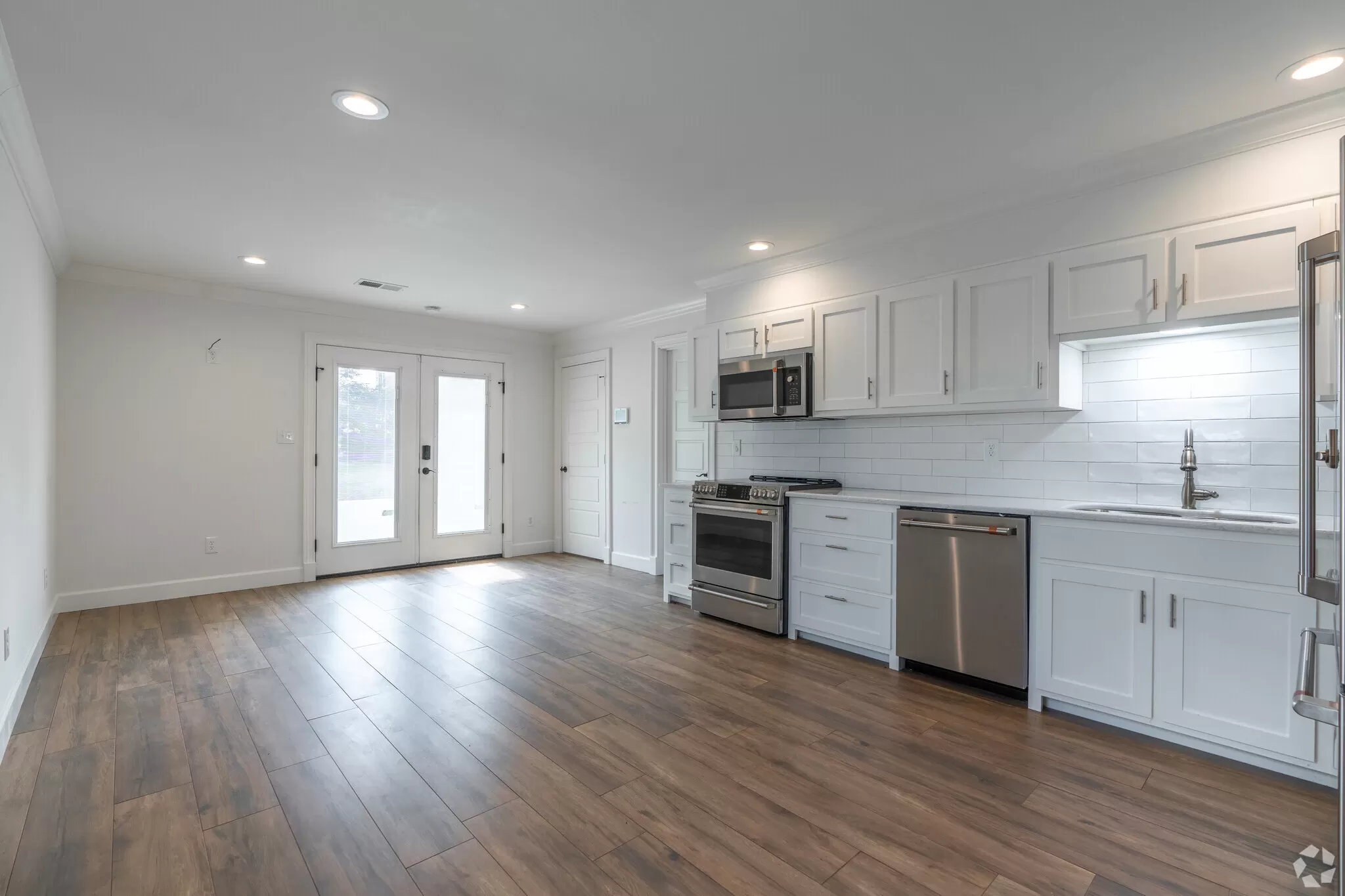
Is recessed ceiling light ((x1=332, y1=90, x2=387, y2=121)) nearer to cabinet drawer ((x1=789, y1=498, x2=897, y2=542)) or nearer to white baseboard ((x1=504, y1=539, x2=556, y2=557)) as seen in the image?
Answer: cabinet drawer ((x1=789, y1=498, x2=897, y2=542))

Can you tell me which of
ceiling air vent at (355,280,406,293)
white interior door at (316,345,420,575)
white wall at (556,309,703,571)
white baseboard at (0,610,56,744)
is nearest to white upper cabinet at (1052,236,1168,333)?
white wall at (556,309,703,571)

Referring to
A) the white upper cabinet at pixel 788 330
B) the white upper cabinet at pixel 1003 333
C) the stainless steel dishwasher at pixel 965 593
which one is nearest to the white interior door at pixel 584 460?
the white upper cabinet at pixel 788 330

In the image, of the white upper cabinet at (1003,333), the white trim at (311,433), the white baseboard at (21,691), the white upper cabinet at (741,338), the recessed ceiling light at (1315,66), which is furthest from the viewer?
the white trim at (311,433)

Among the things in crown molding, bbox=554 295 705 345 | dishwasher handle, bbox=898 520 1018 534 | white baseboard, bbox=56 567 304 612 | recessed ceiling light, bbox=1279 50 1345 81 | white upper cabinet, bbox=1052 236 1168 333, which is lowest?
white baseboard, bbox=56 567 304 612

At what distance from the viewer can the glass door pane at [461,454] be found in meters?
6.30

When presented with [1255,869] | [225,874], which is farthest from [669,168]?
[1255,869]

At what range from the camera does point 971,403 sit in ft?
10.9

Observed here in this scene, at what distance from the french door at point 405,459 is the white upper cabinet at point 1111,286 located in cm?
523

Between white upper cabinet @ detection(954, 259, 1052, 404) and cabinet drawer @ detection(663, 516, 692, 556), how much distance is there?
2168mm

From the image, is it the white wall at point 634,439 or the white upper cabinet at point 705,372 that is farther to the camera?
the white wall at point 634,439

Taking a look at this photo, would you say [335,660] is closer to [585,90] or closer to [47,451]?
[47,451]

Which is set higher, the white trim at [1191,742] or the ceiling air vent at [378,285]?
the ceiling air vent at [378,285]

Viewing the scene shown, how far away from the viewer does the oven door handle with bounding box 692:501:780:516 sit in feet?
13.2

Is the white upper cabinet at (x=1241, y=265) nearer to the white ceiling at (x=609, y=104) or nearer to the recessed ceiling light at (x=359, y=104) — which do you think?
the white ceiling at (x=609, y=104)
